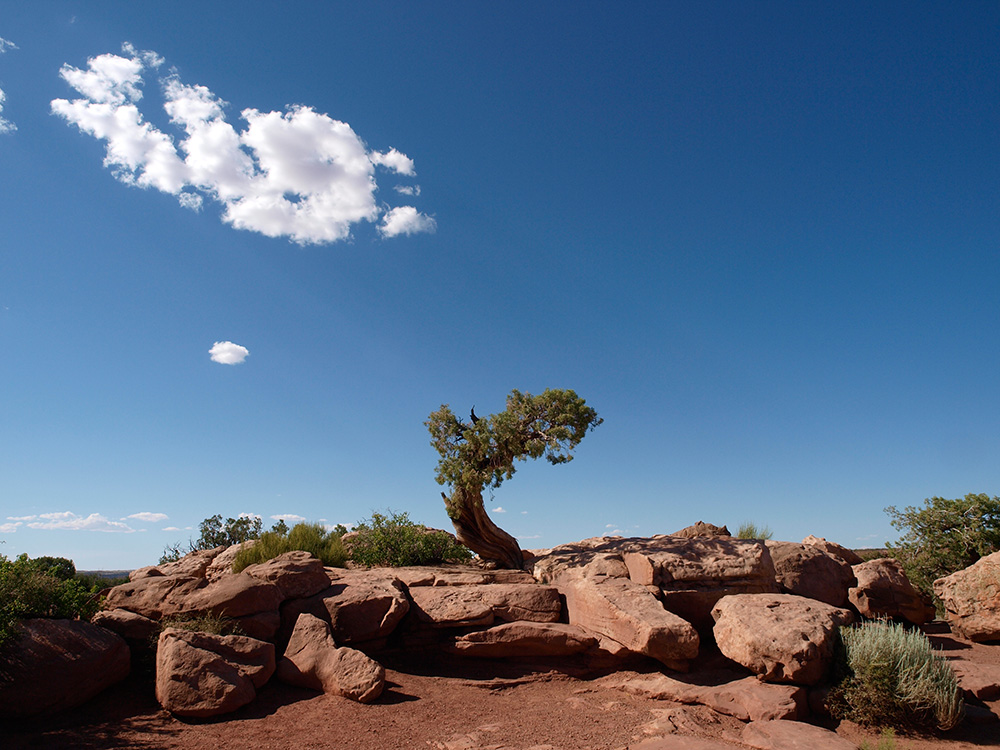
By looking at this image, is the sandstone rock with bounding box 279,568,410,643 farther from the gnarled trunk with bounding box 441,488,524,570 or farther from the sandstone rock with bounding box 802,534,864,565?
the sandstone rock with bounding box 802,534,864,565

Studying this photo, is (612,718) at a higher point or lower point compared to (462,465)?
lower

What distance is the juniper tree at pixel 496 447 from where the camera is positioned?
18.2 m

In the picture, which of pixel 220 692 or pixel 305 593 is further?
pixel 305 593

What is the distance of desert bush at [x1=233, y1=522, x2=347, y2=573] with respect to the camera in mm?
15992

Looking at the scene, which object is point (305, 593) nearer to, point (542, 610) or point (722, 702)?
point (542, 610)

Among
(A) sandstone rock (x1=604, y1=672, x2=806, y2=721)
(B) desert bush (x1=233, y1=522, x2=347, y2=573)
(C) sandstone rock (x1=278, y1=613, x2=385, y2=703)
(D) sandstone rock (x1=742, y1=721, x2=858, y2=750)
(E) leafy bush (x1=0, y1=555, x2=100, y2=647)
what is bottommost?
(D) sandstone rock (x1=742, y1=721, x2=858, y2=750)

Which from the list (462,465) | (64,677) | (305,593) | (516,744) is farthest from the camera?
(462,465)

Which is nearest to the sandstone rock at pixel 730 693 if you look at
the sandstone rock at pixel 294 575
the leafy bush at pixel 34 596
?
the sandstone rock at pixel 294 575

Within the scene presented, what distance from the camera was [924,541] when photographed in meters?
21.1

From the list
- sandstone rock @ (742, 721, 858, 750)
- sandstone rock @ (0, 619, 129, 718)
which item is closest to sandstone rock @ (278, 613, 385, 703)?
sandstone rock @ (0, 619, 129, 718)

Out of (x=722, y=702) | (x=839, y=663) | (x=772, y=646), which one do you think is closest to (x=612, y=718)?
(x=722, y=702)

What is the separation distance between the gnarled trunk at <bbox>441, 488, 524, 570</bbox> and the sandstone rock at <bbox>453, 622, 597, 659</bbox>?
6.44m

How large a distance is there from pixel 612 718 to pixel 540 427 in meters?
9.61

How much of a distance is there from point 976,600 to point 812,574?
4.64 metres
